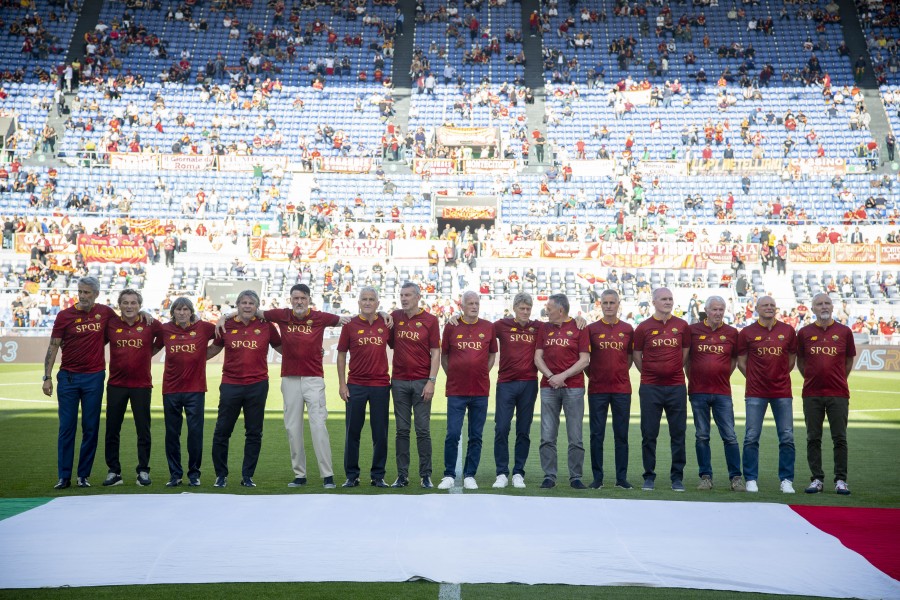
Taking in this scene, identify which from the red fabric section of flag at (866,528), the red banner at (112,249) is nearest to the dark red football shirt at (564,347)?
the red fabric section of flag at (866,528)

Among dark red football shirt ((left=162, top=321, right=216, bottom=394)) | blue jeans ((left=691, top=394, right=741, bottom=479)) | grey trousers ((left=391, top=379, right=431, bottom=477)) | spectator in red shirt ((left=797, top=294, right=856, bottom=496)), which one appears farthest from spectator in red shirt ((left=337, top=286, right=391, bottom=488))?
spectator in red shirt ((left=797, top=294, right=856, bottom=496))

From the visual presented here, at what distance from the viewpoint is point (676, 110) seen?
42312mm

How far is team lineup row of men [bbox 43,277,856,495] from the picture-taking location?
886cm

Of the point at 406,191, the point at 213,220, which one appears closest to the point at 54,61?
the point at 213,220

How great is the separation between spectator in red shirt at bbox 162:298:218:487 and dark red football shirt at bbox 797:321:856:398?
6209 mm

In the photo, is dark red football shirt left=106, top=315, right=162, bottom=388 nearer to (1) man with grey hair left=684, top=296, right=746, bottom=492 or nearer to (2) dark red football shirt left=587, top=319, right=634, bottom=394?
(2) dark red football shirt left=587, top=319, right=634, bottom=394

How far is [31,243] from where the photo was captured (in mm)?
32281

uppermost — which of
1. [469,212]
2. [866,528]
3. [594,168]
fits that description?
[594,168]

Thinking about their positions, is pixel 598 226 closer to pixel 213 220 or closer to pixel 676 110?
pixel 676 110

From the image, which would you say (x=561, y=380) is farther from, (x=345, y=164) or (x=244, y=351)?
(x=345, y=164)

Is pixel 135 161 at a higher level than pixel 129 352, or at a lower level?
higher

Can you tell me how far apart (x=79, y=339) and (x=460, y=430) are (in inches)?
156

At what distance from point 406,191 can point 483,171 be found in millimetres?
3523

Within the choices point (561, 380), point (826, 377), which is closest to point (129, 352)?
point (561, 380)
